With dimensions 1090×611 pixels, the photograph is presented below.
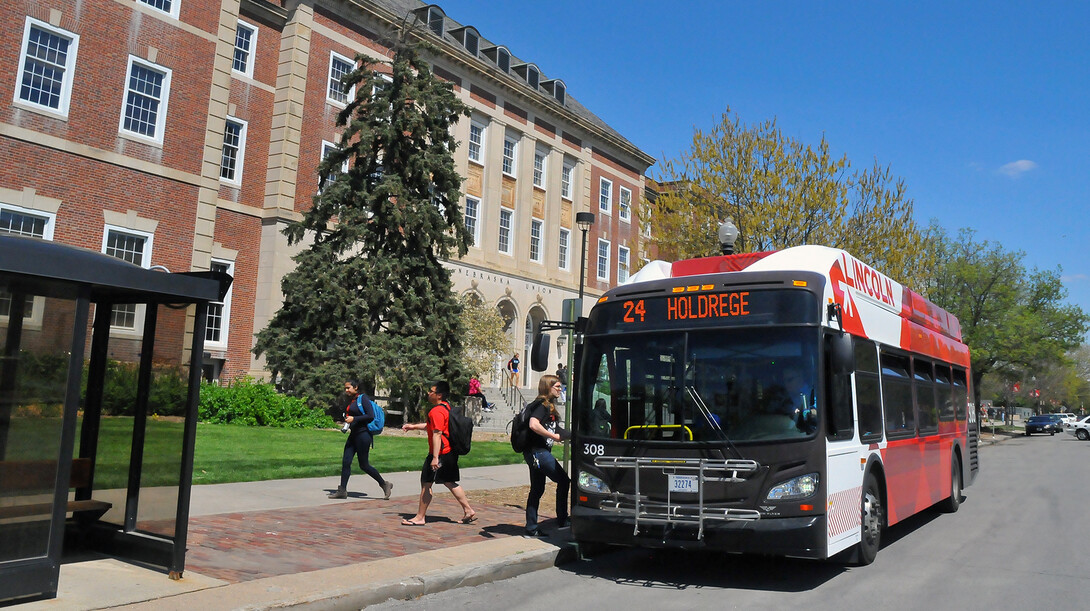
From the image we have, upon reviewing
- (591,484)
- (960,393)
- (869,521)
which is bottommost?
(869,521)

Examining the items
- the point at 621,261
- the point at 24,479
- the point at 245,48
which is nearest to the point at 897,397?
the point at 24,479

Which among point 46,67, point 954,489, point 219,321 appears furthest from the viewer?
point 219,321

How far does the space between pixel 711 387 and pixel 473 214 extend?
101ft

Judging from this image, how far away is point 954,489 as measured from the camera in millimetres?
13203

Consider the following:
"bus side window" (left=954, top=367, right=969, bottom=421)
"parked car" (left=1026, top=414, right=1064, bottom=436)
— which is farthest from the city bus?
"parked car" (left=1026, top=414, right=1064, bottom=436)

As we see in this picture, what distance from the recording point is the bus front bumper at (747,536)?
23.0 feet

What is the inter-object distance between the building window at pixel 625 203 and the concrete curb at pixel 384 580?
132ft

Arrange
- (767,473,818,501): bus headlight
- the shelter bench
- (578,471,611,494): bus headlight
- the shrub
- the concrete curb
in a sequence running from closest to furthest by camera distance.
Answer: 1. the shelter bench
2. the concrete curb
3. (767,473,818,501): bus headlight
4. (578,471,611,494): bus headlight
5. the shrub

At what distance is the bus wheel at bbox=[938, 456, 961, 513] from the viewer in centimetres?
1305

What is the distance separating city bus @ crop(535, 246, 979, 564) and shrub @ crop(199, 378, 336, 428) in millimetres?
15448

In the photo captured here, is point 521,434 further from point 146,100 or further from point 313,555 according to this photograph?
point 146,100

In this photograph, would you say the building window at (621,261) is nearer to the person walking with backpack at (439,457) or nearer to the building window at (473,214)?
the building window at (473,214)

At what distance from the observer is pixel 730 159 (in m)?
24.3

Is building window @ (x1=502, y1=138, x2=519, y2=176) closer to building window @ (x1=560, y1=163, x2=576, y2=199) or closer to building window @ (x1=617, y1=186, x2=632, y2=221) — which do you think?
building window @ (x1=560, y1=163, x2=576, y2=199)
